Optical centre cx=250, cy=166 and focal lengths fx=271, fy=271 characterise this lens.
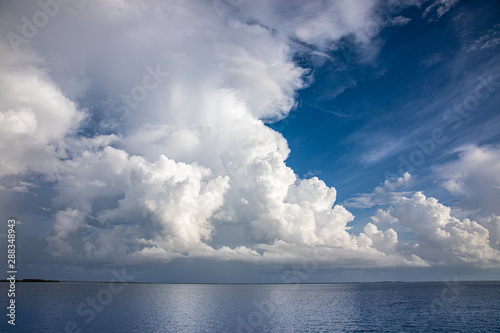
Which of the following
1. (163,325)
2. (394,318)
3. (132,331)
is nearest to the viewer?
(132,331)

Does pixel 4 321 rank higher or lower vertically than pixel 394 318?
higher

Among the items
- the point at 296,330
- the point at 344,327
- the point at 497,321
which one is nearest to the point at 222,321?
the point at 296,330

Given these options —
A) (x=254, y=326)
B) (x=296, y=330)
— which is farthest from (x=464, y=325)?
(x=254, y=326)

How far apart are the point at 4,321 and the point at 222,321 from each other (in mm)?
64165

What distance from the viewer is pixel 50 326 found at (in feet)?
250

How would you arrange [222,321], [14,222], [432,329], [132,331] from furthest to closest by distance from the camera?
[222,321]
[432,329]
[132,331]
[14,222]

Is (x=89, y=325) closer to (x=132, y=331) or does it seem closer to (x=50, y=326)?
(x=50, y=326)

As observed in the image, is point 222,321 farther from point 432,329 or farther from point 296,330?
point 432,329

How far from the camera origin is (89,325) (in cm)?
7806

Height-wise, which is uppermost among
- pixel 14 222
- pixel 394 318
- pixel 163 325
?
pixel 14 222

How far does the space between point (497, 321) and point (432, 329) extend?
1156 inches

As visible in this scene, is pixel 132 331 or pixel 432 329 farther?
pixel 432 329

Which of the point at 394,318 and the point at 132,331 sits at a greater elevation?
the point at 132,331

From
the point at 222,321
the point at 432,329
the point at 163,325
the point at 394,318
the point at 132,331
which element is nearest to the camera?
the point at 132,331
